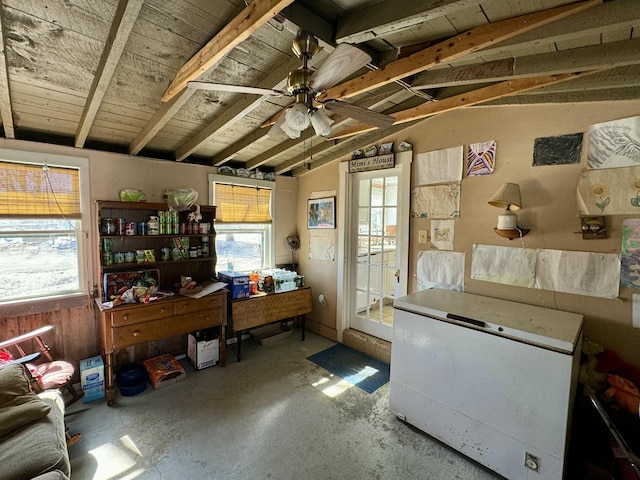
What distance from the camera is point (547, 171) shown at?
2.15 metres

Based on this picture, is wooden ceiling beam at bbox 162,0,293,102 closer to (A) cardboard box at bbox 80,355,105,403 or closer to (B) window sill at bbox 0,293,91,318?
(B) window sill at bbox 0,293,91,318

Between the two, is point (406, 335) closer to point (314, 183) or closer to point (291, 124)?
point (291, 124)

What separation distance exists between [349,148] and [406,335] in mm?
2178

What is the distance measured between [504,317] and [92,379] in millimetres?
3235

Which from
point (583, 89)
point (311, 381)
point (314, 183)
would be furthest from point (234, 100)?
point (311, 381)

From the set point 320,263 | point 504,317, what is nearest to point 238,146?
point 320,263

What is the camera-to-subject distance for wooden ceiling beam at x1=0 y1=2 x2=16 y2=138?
1.45 m

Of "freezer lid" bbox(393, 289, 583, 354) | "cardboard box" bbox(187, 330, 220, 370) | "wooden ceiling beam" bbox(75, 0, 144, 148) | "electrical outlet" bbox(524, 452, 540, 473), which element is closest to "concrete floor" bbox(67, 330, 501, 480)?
"cardboard box" bbox(187, 330, 220, 370)

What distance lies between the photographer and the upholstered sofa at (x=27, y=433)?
132cm

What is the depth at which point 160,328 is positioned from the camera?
266cm

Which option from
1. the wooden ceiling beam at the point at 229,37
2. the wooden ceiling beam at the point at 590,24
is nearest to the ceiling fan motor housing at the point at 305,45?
the wooden ceiling beam at the point at 229,37

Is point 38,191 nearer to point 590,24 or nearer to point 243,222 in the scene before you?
point 243,222

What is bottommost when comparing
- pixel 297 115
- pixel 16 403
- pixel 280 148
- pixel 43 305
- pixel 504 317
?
pixel 16 403

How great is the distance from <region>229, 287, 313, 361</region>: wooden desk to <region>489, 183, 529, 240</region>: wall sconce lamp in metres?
2.24
